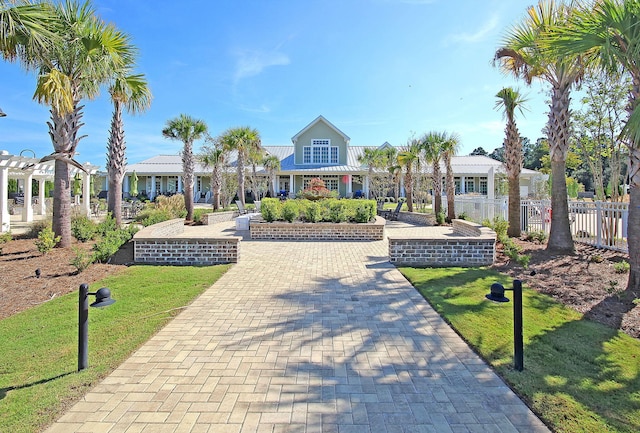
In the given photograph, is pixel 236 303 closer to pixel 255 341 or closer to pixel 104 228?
pixel 255 341

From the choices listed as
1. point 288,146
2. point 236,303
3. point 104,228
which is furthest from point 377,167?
point 236,303

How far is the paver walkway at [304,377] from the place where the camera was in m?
2.79

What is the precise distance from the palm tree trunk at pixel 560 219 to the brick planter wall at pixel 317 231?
549 centimetres

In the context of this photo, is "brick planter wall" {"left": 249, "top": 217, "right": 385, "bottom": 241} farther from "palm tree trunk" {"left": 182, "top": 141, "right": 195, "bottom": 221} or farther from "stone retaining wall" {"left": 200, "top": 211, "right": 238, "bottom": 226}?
"palm tree trunk" {"left": 182, "top": 141, "right": 195, "bottom": 221}

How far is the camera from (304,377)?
346 centimetres

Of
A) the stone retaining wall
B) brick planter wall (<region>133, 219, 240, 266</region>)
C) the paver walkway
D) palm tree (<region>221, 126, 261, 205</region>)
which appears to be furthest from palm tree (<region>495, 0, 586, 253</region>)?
palm tree (<region>221, 126, 261, 205</region>)

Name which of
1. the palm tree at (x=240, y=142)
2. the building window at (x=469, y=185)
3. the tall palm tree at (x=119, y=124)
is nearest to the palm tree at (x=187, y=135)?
the palm tree at (x=240, y=142)

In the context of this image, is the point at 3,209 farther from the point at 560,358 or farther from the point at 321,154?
the point at 321,154

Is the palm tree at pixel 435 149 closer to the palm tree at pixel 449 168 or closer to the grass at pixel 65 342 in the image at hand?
the palm tree at pixel 449 168

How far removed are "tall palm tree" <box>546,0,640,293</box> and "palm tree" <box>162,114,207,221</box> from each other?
16.6 metres

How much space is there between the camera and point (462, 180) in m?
37.6

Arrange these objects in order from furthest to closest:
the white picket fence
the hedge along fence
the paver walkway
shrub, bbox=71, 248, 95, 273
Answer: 1. the hedge along fence
2. the white picket fence
3. shrub, bbox=71, 248, 95, 273
4. the paver walkway

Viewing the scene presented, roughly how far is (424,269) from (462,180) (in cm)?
3228

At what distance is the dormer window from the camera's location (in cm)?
3628
